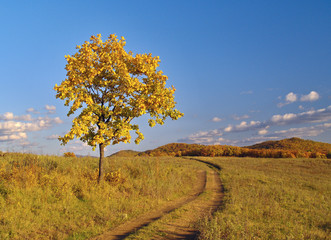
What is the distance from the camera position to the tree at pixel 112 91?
43.2 feet

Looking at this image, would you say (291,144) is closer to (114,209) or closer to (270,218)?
(270,218)

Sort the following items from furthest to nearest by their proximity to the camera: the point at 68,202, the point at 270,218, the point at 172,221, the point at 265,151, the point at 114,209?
the point at 265,151 < the point at 68,202 < the point at 114,209 < the point at 270,218 < the point at 172,221

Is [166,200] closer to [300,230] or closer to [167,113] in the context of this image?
[167,113]

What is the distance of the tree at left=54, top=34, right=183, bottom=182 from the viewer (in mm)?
13180

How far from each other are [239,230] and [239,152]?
65.8m

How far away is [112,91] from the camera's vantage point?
1462 cm

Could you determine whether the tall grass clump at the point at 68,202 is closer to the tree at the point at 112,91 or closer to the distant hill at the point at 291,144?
the tree at the point at 112,91

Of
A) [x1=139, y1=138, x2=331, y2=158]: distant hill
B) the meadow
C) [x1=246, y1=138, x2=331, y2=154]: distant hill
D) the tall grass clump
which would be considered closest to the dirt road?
the meadow

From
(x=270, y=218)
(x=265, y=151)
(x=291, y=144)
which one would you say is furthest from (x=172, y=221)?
(x=291, y=144)

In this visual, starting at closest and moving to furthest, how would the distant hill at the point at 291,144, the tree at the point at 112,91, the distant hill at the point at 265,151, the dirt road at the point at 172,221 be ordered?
the dirt road at the point at 172,221, the tree at the point at 112,91, the distant hill at the point at 265,151, the distant hill at the point at 291,144

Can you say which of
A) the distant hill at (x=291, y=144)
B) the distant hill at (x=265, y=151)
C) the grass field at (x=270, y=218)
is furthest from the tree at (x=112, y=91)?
the distant hill at (x=291, y=144)

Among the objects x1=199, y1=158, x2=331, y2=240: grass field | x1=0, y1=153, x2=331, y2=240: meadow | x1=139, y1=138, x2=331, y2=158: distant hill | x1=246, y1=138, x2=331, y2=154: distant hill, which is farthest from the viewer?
x1=246, y1=138, x2=331, y2=154: distant hill

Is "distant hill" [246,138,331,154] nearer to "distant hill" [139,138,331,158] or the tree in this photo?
"distant hill" [139,138,331,158]

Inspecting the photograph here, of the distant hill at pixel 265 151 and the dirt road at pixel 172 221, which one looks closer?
the dirt road at pixel 172 221
